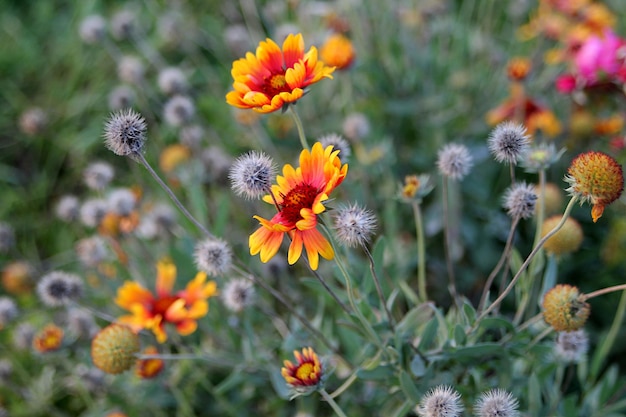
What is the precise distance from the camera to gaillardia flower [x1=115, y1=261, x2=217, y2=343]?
6.16ft

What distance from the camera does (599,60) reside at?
234 cm

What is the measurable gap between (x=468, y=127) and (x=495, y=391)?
68.7 inches

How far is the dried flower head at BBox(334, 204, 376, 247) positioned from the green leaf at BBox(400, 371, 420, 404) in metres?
0.40

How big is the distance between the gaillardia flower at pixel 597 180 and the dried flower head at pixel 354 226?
0.44 metres

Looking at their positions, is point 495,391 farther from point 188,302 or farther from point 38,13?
point 38,13

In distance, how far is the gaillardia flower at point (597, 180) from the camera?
1.28 m

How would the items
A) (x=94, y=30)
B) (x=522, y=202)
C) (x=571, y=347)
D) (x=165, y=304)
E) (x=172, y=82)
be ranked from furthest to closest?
(x=94, y=30)
(x=172, y=82)
(x=165, y=304)
(x=571, y=347)
(x=522, y=202)

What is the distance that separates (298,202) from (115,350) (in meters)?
0.70

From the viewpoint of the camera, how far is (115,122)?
1.42 m

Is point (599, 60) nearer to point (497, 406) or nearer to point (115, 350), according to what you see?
point (497, 406)

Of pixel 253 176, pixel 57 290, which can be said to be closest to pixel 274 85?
pixel 253 176

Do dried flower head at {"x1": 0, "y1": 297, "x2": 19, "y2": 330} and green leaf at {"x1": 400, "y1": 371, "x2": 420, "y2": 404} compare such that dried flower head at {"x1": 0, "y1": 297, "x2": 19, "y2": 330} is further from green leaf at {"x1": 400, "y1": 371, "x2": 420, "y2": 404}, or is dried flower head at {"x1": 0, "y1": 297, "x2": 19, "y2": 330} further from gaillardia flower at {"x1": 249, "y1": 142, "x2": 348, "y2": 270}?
green leaf at {"x1": 400, "y1": 371, "x2": 420, "y2": 404}

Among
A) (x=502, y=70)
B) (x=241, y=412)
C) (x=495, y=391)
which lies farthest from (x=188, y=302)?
(x=502, y=70)

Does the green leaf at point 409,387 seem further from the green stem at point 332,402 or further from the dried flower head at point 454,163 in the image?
the dried flower head at point 454,163
